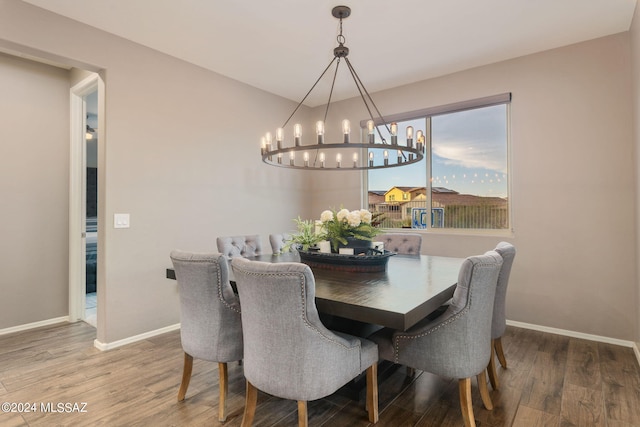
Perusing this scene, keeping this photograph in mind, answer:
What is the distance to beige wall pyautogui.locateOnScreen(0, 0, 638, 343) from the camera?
2990 mm

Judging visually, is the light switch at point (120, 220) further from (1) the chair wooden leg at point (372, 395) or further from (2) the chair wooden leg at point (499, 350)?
(2) the chair wooden leg at point (499, 350)

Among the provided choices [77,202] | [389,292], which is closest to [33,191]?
[77,202]

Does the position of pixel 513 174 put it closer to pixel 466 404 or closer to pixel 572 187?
pixel 572 187

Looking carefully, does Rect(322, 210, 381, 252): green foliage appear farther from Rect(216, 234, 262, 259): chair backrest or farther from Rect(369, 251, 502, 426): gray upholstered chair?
Rect(216, 234, 262, 259): chair backrest

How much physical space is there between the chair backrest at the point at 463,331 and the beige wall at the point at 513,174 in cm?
198

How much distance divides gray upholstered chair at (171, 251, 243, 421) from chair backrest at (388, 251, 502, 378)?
3.22 feet

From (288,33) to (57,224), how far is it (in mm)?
3083

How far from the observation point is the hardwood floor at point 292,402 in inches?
77.0

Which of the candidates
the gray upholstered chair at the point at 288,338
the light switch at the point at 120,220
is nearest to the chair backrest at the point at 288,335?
the gray upholstered chair at the point at 288,338

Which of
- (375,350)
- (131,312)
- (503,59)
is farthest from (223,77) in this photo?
(375,350)

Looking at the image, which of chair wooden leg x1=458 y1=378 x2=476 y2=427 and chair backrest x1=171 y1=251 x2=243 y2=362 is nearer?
chair wooden leg x1=458 y1=378 x2=476 y2=427

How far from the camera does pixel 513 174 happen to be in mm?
3545

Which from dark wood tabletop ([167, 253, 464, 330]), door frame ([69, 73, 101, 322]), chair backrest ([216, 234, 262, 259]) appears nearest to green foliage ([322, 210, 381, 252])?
dark wood tabletop ([167, 253, 464, 330])

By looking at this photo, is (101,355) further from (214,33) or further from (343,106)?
(343,106)
